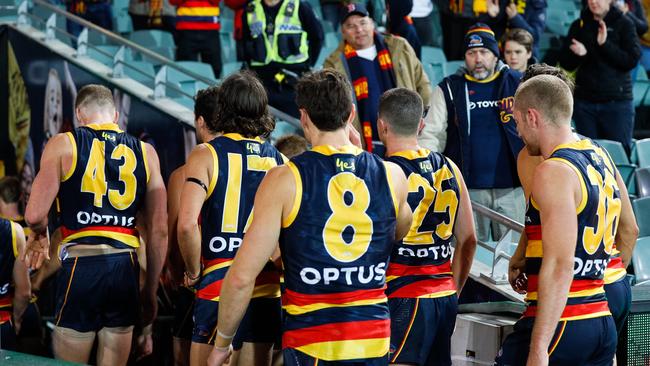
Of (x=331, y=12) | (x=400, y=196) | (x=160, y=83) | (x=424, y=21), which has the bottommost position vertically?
(x=400, y=196)

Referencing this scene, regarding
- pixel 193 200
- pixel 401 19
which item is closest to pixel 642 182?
pixel 401 19

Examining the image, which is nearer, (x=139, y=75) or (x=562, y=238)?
(x=562, y=238)

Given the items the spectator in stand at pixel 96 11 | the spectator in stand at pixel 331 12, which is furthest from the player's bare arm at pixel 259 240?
the spectator in stand at pixel 331 12

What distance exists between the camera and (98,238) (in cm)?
584

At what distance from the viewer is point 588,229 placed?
4.25 metres

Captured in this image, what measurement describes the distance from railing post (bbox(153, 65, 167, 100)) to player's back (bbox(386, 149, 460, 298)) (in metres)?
4.43

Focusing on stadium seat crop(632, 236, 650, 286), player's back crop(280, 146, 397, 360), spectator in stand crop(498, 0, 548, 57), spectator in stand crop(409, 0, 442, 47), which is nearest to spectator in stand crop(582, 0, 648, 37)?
spectator in stand crop(498, 0, 548, 57)

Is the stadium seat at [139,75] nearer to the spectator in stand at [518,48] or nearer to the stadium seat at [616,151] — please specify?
the spectator in stand at [518,48]

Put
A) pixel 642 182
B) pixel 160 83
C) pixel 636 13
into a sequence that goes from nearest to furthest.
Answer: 1. pixel 642 182
2. pixel 160 83
3. pixel 636 13

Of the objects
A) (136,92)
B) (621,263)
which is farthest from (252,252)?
(136,92)

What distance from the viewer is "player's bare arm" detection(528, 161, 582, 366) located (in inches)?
161

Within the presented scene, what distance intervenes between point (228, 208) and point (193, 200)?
0.21 metres

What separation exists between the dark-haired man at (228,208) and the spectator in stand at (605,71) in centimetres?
531

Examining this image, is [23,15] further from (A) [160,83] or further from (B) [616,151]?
(B) [616,151]
